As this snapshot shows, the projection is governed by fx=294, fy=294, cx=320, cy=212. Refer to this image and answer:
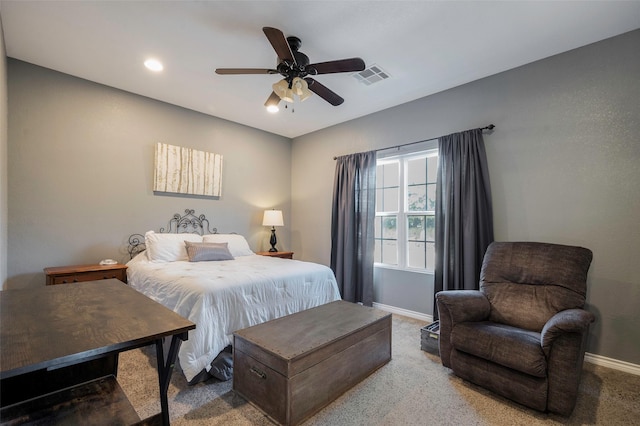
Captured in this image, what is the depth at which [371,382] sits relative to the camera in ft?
7.40

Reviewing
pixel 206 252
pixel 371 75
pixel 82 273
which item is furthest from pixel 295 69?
pixel 82 273

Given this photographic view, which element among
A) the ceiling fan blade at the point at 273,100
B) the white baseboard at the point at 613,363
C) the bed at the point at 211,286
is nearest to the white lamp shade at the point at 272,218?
the bed at the point at 211,286

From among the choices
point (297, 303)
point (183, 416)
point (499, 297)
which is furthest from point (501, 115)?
point (183, 416)

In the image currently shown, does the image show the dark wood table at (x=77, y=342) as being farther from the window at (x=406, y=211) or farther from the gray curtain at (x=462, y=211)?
the window at (x=406, y=211)

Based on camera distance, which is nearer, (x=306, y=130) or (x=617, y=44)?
(x=617, y=44)

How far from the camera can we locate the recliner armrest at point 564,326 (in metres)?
1.77

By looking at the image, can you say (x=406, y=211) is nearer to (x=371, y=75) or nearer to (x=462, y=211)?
(x=462, y=211)

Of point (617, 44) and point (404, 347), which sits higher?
point (617, 44)

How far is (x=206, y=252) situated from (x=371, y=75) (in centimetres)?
283

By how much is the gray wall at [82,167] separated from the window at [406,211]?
8.30 feet

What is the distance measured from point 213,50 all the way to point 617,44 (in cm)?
364

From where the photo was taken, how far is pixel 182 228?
4.20m

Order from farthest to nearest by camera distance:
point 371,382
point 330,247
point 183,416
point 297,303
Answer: point 330,247 < point 297,303 < point 371,382 < point 183,416

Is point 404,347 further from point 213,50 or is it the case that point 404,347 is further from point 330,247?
point 213,50
